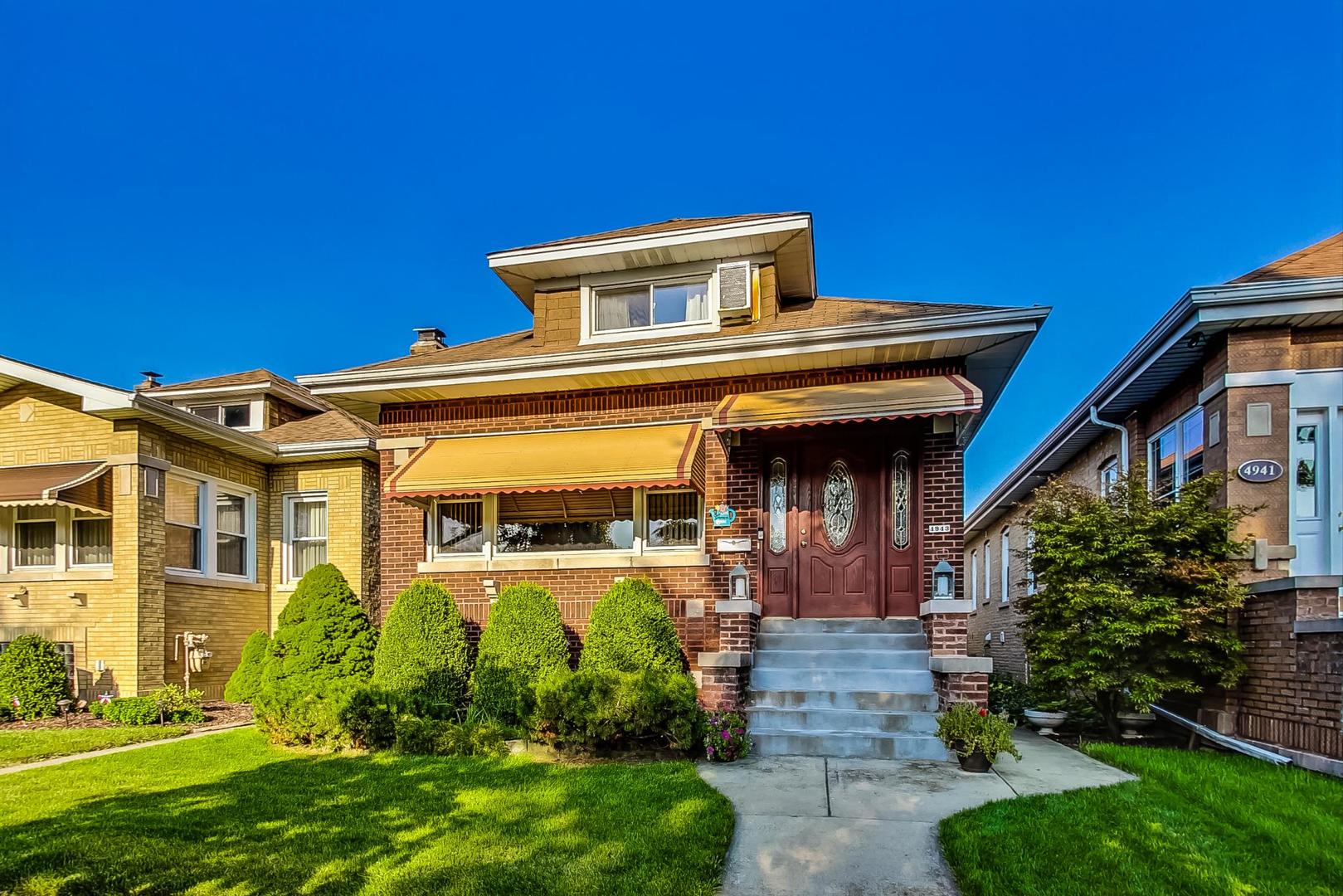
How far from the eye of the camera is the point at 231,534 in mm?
14156

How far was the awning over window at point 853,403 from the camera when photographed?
28.7 ft

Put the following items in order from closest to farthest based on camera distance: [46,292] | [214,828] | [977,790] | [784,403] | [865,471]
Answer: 1. [214,828]
2. [977,790]
3. [784,403]
4. [865,471]
5. [46,292]

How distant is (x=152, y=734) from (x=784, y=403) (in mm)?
9146

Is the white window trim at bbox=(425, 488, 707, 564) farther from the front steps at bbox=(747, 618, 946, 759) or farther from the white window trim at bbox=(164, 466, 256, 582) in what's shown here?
the white window trim at bbox=(164, 466, 256, 582)

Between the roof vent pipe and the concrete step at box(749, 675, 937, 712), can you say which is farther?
the roof vent pipe

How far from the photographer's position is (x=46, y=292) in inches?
1922

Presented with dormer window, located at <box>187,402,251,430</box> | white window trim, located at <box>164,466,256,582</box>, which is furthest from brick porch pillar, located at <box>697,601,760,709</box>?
dormer window, located at <box>187,402,251,430</box>

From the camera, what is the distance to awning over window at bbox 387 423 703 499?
9367mm

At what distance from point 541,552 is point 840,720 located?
15.6 ft

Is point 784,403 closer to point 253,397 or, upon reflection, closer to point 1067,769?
point 1067,769

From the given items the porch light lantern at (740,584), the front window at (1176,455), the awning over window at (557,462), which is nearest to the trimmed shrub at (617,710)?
the porch light lantern at (740,584)

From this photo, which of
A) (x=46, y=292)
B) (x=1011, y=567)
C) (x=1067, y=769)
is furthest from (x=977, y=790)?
(x=46, y=292)

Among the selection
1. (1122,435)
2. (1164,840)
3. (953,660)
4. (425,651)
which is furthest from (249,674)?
(1122,435)

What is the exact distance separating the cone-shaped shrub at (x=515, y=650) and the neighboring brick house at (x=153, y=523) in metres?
6.04
